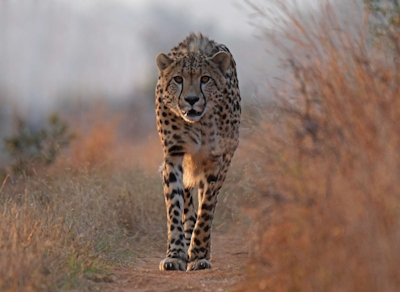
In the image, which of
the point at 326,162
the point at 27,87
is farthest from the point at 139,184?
the point at 27,87

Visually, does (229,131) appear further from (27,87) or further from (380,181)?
(27,87)

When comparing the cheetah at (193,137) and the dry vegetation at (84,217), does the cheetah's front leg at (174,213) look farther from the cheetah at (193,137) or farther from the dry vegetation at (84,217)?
the dry vegetation at (84,217)

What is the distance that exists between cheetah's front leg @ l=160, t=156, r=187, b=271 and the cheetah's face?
1.30 ft

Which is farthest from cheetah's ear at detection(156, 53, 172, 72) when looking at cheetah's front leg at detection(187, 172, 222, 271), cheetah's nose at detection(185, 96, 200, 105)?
cheetah's front leg at detection(187, 172, 222, 271)

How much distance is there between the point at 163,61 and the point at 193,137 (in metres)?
0.62

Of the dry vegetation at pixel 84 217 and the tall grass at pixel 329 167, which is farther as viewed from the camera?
the dry vegetation at pixel 84 217

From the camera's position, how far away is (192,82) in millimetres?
5387

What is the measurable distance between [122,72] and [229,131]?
13098 millimetres

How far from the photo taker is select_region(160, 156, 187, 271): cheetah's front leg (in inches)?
206

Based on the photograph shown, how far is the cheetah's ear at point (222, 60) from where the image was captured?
562 centimetres

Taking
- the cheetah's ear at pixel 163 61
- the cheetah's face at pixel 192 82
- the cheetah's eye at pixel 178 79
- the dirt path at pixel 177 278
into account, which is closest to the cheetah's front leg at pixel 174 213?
the dirt path at pixel 177 278

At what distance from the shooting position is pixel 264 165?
12.2 ft

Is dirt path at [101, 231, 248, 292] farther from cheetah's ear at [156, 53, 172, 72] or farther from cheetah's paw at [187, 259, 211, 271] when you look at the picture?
cheetah's ear at [156, 53, 172, 72]

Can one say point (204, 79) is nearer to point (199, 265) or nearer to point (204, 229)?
point (204, 229)
